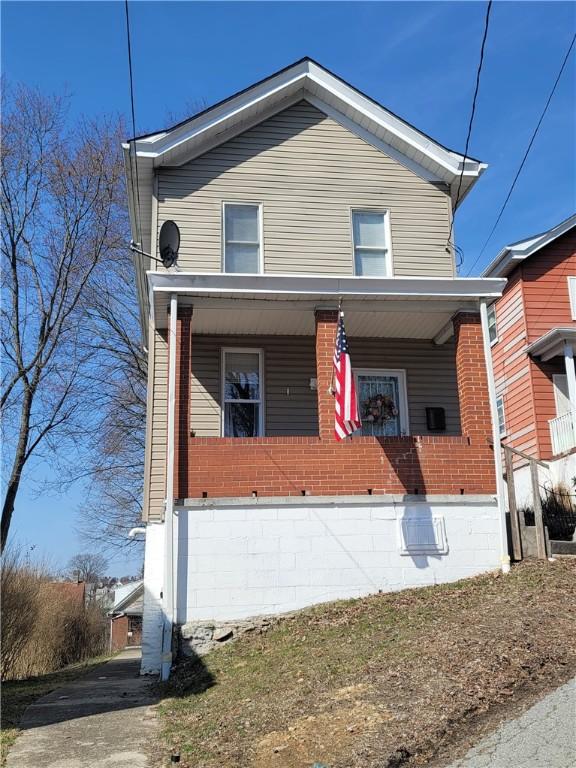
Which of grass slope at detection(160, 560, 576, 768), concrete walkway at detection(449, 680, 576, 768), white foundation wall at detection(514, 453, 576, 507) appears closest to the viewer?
concrete walkway at detection(449, 680, 576, 768)

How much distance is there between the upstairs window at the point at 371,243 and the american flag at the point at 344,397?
2924 millimetres

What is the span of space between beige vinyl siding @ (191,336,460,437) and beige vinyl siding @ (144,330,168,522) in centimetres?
84

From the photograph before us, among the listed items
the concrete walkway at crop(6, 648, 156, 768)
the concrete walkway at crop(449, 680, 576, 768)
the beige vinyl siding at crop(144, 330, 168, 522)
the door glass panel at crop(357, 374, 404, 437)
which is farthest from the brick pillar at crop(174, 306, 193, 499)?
the concrete walkway at crop(449, 680, 576, 768)

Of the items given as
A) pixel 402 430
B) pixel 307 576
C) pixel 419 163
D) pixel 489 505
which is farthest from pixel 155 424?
pixel 419 163

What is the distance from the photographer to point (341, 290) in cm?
1212

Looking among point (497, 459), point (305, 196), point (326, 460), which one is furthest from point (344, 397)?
point (305, 196)

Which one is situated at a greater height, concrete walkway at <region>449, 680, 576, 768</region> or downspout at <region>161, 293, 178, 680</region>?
downspout at <region>161, 293, 178, 680</region>

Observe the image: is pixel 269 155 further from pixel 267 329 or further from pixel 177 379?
pixel 177 379

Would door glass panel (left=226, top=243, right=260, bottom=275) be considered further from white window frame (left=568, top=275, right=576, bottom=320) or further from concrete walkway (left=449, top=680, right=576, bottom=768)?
white window frame (left=568, top=275, right=576, bottom=320)

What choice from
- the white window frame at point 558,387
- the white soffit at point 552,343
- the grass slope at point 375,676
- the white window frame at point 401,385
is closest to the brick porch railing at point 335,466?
the grass slope at point 375,676

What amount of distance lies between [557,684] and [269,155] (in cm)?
1045

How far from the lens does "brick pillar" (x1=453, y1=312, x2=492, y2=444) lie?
1186 cm

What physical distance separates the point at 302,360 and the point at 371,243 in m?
2.47

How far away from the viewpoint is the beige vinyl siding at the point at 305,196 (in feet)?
44.1
